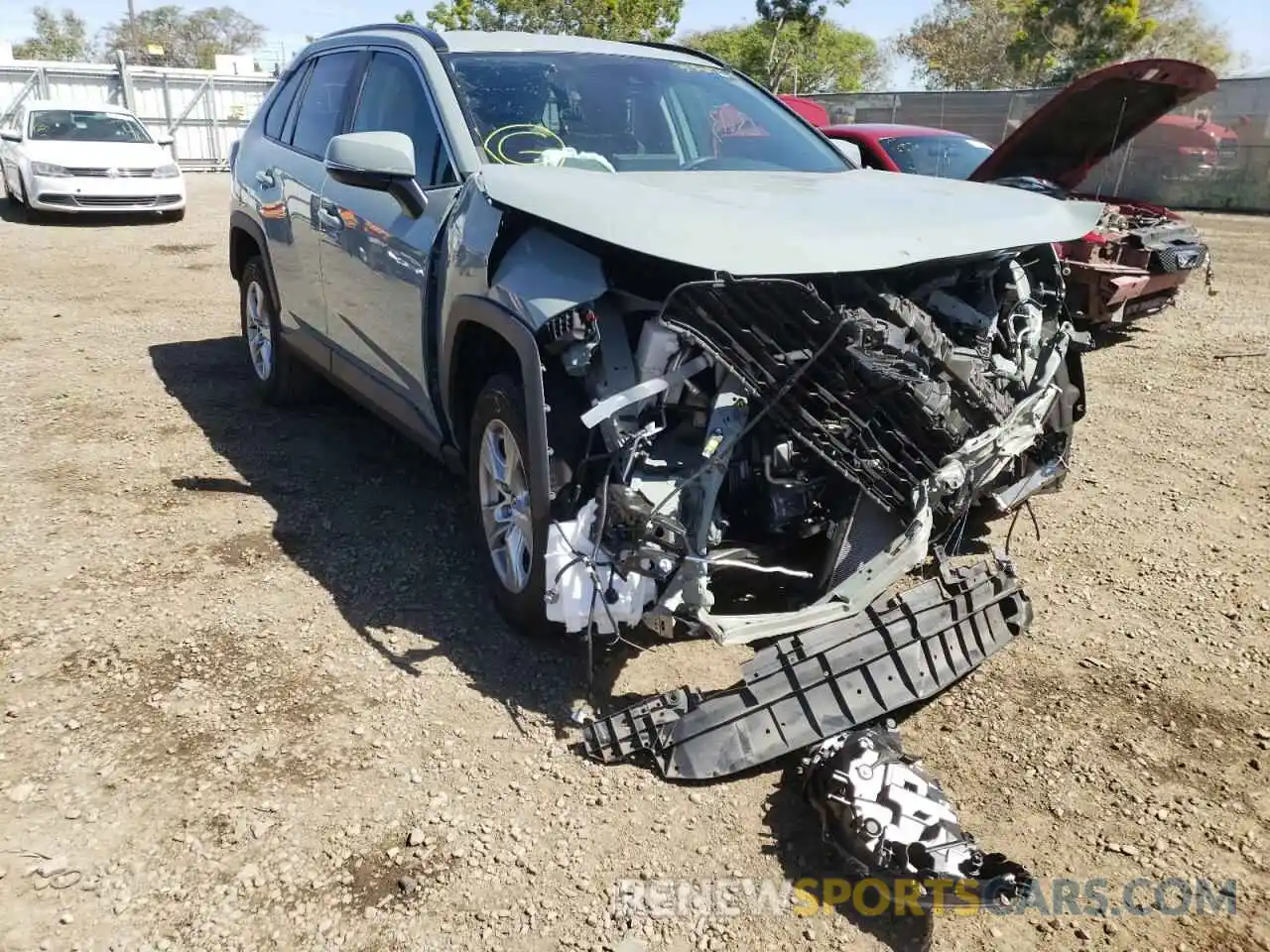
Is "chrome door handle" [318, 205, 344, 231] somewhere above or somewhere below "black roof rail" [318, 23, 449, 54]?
below

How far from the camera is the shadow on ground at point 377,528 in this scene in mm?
3379

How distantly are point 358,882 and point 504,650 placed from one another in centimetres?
107

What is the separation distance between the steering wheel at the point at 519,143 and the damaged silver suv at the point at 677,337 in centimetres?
1

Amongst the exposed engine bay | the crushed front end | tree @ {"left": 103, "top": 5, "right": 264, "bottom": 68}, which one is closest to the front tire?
the exposed engine bay

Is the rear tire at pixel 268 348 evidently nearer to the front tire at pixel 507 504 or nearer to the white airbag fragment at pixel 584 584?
the front tire at pixel 507 504

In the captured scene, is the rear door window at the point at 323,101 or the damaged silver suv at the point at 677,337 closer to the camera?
the damaged silver suv at the point at 677,337

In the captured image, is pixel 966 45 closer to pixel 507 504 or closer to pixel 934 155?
pixel 934 155

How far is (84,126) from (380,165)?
13533 millimetres

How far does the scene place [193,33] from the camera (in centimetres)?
6538

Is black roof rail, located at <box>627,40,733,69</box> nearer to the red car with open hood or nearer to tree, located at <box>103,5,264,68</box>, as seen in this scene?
the red car with open hood

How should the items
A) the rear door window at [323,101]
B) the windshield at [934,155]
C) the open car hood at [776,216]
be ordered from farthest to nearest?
1. the windshield at [934,155]
2. the rear door window at [323,101]
3. the open car hood at [776,216]

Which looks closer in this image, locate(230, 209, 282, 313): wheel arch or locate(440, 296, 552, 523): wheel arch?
locate(440, 296, 552, 523): wheel arch

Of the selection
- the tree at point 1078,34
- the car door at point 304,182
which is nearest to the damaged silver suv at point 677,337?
the car door at point 304,182

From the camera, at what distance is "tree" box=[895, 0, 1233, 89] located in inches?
1314
